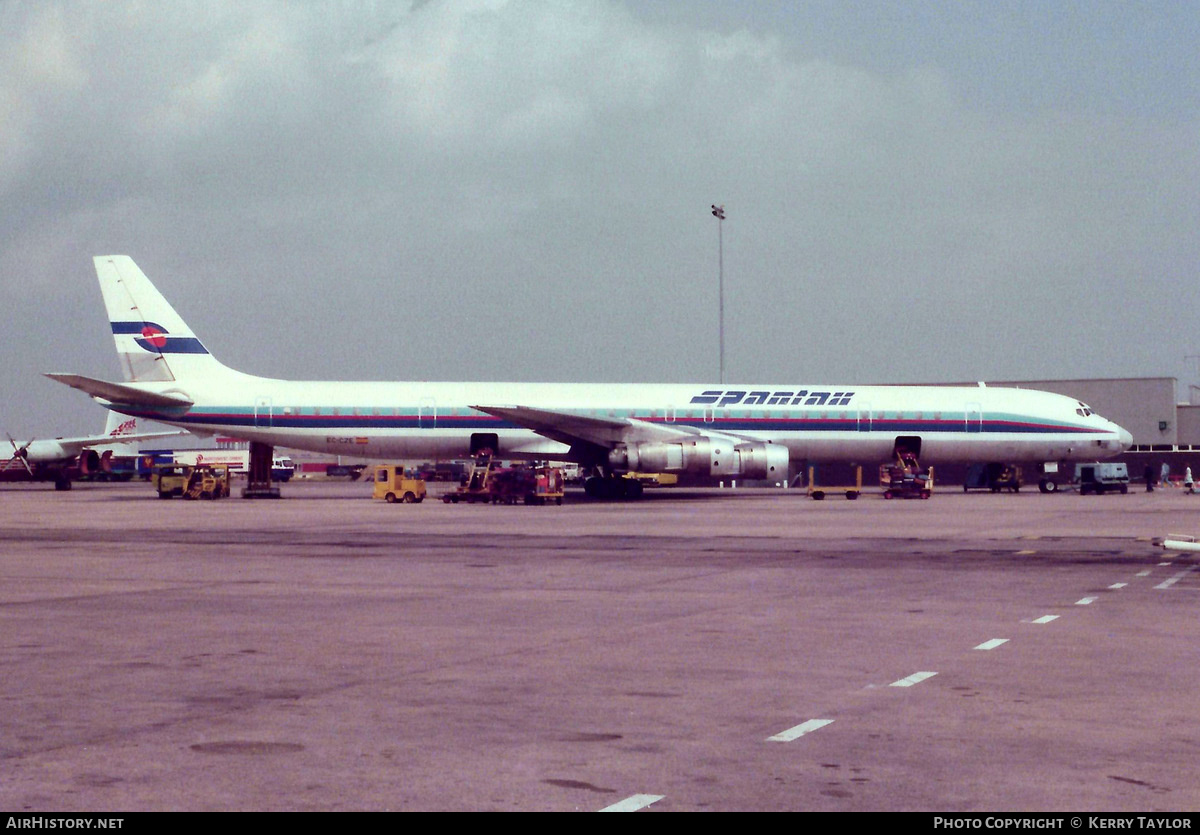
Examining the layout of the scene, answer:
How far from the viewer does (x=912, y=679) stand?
10.0m

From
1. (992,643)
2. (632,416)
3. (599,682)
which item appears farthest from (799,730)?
(632,416)

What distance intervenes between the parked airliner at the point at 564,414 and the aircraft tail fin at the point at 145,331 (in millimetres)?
54

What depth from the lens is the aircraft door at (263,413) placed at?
50938mm

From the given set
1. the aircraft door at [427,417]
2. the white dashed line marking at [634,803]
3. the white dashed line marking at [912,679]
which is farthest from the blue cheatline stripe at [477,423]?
the white dashed line marking at [634,803]

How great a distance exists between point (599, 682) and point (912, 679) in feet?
8.00

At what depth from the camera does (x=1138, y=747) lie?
297 inches

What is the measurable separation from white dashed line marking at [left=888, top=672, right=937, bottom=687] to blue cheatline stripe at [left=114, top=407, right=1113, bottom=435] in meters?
40.5

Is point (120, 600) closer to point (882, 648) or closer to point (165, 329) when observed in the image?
point (882, 648)

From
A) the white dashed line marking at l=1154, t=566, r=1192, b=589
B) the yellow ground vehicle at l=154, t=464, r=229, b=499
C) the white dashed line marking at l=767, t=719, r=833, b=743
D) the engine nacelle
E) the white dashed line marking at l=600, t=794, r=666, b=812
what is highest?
the engine nacelle

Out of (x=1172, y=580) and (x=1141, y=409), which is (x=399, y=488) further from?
(x=1141, y=409)

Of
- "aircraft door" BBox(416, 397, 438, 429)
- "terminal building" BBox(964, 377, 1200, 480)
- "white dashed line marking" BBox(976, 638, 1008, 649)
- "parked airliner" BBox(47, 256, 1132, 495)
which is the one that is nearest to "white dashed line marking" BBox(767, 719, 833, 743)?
"white dashed line marking" BBox(976, 638, 1008, 649)

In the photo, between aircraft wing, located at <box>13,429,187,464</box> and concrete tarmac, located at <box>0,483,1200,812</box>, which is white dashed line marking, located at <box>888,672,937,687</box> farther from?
aircraft wing, located at <box>13,429,187,464</box>

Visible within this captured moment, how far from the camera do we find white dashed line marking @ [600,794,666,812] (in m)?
6.21

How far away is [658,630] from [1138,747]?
19.7 ft
